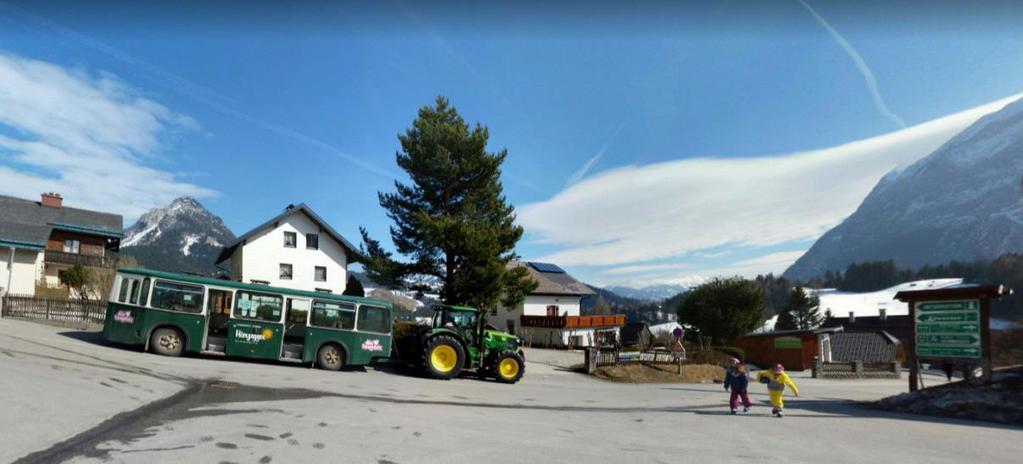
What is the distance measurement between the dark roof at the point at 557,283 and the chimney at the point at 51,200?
40.2 meters

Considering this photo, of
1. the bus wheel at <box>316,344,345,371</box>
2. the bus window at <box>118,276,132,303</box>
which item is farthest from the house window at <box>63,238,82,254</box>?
the bus wheel at <box>316,344,345,371</box>

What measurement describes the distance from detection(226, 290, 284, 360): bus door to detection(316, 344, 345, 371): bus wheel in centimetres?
129

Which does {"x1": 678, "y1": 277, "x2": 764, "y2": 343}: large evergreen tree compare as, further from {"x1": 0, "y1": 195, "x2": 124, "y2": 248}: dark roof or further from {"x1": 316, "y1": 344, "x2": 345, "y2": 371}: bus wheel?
{"x1": 0, "y1": 195, "x2": 124, "y2": 248}: dark roof

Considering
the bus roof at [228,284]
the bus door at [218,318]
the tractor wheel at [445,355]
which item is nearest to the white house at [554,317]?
the tractor wheel at [445,355]

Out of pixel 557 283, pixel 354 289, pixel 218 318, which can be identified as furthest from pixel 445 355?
pixel 557 283

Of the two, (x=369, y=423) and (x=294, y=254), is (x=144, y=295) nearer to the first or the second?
(x=369, y=423)

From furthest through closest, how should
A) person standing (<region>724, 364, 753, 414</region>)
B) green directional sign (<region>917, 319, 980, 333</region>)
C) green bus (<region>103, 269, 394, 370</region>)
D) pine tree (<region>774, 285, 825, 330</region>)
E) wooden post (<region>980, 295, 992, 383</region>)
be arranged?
1. pine tree (<region>774, 285, 825, 330</region>)
2. green bus (<region>103, 269, 394, 370</region>)
3. green directional sign (<region>917, 319, 980, 333</region>)
4. wooden post (<region>980, 295, 992, 383</region>)
5. person standing (<region>724, 364, 753, 414</region>)

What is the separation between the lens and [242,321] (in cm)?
1750

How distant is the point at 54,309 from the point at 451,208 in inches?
745

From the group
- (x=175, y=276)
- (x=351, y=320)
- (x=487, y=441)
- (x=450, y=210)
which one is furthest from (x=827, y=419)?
(x=450, y=210)

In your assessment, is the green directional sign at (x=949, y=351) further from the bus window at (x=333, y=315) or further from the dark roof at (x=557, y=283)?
the dark roof at (x=557, y=283)

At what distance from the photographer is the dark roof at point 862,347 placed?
1866 inches

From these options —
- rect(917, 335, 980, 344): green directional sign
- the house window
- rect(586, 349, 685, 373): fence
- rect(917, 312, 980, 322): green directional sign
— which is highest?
the house window

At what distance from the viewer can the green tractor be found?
60.8ft
